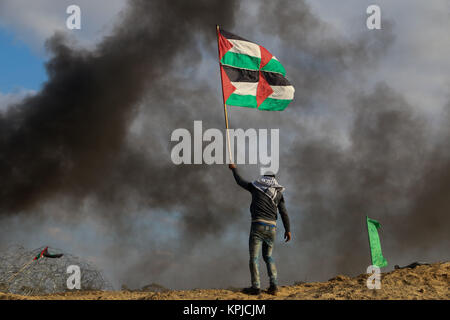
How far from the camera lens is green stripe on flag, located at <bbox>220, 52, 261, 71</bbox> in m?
14.9

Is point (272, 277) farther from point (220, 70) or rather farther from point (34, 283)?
point (34, 283)

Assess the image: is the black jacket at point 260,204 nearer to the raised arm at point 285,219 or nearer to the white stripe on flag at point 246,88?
the raised arm at point 285,219

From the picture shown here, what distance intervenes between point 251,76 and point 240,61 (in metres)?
0.73

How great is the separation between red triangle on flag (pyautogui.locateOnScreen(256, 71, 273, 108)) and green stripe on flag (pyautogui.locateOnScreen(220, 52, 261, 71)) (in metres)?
0.45

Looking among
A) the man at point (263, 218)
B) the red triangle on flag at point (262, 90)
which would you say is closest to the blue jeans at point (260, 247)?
the man at point (263, 218)

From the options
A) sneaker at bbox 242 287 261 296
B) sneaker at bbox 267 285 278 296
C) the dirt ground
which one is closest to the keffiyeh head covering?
sneaker at bbox 267 285 278 296

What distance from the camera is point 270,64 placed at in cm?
1584

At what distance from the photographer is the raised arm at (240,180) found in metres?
12.6

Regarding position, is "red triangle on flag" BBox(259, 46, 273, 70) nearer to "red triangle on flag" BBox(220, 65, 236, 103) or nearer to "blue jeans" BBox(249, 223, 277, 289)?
"red triangle on flag" BBox(220, 65, 236, 103)
